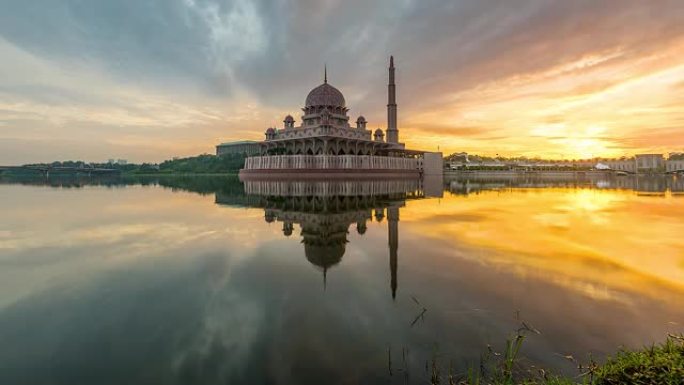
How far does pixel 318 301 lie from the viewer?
6230 mm

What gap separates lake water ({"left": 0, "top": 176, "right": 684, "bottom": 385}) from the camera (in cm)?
429

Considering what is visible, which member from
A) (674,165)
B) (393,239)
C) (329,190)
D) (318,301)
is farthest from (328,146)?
(674,165)

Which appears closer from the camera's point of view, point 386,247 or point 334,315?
point 334,315

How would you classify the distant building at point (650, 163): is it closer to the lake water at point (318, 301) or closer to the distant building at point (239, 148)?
the distant building at point (239, 148)

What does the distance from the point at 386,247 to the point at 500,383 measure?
22.2 feet

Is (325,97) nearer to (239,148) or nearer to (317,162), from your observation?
(317,162)

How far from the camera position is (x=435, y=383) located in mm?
3926

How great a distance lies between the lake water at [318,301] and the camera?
4.29m

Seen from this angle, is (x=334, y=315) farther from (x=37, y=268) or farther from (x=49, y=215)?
(x=49, y=215)

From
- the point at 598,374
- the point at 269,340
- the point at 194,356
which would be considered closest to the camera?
the point at 598,374

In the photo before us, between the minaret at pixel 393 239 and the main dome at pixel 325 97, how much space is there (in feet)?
167

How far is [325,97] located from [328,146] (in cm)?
1321

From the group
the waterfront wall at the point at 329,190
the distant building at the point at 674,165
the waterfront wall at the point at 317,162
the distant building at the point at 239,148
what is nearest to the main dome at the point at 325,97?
the waterfront wall at the point at 317,162

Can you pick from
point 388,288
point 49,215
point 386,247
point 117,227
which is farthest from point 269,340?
point 49,215
